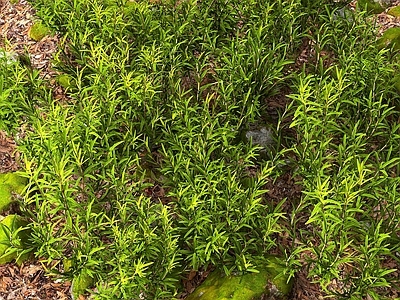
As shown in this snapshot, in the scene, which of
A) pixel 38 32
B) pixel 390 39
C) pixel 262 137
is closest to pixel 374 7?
pixel 390 39

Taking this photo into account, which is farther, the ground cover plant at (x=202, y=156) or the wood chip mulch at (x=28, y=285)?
the wood chip mulch at (x=28, y=285)

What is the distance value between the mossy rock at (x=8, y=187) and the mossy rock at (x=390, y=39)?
4.08 m

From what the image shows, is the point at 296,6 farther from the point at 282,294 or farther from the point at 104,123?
the point at 282,294

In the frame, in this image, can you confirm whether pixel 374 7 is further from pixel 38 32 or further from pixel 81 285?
pixel 81 285

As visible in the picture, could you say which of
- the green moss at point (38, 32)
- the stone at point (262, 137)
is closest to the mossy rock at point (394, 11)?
the stone at point (262, 137)

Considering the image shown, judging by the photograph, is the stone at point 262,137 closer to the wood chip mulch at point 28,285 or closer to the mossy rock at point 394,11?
the wood chip mulch at point 28,285

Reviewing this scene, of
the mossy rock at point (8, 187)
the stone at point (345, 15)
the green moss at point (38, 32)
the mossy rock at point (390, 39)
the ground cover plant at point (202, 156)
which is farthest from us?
the green moss at point (38, 32)

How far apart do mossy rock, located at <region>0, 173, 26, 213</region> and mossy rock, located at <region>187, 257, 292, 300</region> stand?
1919mm

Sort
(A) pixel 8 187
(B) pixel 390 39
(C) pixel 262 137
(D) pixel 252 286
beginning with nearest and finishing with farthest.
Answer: (D) pixel 252 286 → (A) pixel 8 187 → (C) pixel 262 137 → (B) pixel 390 39

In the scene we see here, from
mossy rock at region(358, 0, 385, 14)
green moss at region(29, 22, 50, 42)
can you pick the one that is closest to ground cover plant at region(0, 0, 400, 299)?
green moss at region(29, 22, 50, 42)

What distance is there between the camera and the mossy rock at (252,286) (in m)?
3.31

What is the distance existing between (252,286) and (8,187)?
240cm

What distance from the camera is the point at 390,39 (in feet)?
16.8

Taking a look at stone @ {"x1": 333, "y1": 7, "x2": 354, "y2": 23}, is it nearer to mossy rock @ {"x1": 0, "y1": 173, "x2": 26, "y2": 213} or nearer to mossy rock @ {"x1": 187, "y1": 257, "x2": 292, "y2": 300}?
mossy rock @ {"x1": 187, "y1": 257, "x2": 292, "y2": 300}
